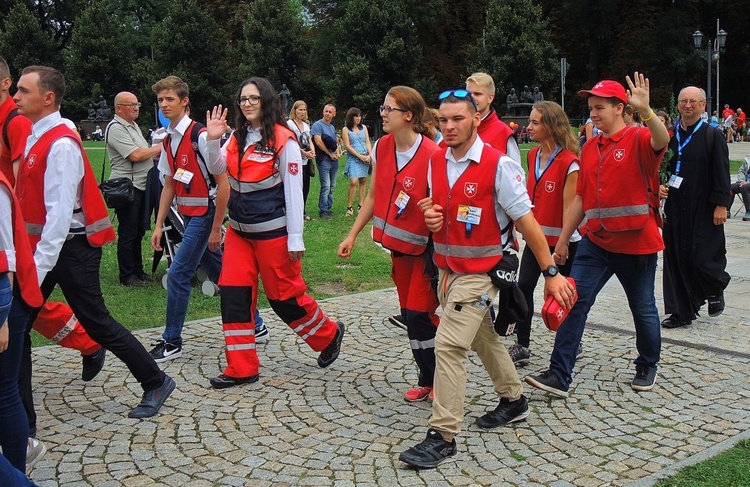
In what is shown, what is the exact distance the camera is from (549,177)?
20.7 ft

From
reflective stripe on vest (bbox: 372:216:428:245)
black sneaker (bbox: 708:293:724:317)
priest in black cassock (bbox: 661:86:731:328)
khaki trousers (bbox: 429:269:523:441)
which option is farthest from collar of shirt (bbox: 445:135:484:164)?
black sneaker (bbox: 708:293:724:317)

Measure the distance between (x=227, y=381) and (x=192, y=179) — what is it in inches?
68.0

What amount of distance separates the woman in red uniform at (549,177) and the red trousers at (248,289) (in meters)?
1.74

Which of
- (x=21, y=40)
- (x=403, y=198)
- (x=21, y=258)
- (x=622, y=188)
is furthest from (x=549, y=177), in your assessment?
(x=21, y=40)

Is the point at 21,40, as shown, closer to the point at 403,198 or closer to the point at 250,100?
the point at 250,100

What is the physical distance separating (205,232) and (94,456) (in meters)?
2.39

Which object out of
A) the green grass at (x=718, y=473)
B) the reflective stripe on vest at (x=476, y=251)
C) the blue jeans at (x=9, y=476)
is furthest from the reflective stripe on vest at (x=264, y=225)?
the green grass at (x=718, y=473)

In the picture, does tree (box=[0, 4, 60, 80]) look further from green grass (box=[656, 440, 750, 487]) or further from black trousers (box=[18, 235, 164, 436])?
green grass (box=[656, 440, 750, 487])

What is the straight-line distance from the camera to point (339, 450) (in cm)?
470

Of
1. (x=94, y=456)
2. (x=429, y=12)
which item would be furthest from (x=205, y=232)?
(x=429, y=12)

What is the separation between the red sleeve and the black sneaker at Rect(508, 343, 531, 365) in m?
3.75

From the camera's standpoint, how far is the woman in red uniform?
623cm

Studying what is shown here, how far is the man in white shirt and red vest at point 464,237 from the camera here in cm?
452

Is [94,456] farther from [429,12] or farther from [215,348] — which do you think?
[429,12]
